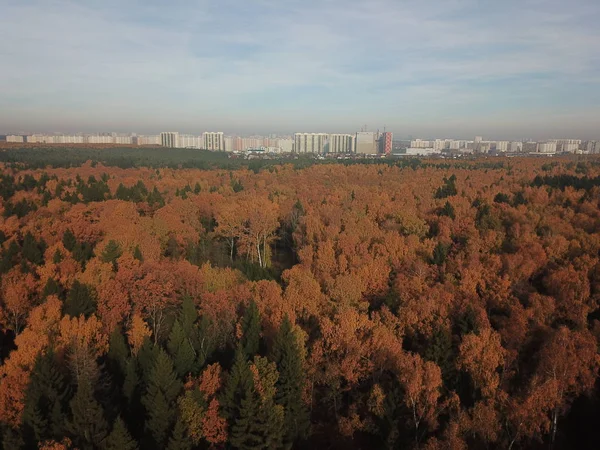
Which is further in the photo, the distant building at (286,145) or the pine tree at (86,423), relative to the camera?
the distant building at (286,145)

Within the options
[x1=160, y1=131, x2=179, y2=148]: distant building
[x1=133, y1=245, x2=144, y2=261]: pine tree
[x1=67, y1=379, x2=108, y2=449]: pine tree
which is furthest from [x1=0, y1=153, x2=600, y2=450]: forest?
[x1=160, y1=131, x2=179, y2=148]: distant building

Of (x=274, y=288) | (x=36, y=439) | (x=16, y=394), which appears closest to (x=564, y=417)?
(x=274, y=288)

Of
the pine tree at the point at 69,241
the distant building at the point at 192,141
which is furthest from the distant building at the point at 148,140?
the pine tree at the point at 69,241

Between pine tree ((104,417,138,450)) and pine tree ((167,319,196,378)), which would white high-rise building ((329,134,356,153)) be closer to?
pine tree ((167,319,196,378))

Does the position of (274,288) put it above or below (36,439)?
above

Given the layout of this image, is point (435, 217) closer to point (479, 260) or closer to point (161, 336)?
point (479, 260)

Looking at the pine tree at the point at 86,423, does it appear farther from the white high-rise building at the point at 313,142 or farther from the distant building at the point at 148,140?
the distant building at the point at 148,140

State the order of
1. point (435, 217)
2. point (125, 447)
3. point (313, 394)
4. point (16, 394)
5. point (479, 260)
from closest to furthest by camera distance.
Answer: point (125, 447) < point (16, 394) < point (313, 394) < point (479, 260) < point (435, 217)
